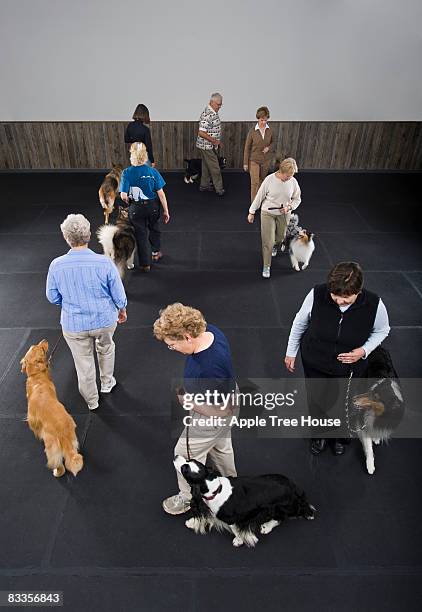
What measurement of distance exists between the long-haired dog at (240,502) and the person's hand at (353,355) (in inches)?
30.6

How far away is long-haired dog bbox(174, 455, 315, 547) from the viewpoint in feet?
6.88

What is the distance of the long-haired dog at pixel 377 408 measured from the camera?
103 inches

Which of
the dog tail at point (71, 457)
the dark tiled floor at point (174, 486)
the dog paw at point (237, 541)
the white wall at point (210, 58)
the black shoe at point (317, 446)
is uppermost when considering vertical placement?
the white wall at point (210, 58)

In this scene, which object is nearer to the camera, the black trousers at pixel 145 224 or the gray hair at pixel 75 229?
the gray hair at pixel 75 229

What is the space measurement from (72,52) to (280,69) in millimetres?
3409

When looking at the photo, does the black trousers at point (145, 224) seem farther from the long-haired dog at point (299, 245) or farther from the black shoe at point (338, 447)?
the black shoe at point (338, 447)

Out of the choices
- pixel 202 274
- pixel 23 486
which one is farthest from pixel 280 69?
pixel 23 486

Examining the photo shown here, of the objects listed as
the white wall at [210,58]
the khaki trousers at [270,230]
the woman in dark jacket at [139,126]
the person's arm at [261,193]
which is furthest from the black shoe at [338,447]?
the white wall at [210,58]

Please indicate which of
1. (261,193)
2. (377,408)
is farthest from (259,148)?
(377,408)

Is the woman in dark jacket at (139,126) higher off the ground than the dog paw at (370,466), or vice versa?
the woman in dark jacket at (139,126)

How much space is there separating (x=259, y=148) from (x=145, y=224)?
6.99 feet

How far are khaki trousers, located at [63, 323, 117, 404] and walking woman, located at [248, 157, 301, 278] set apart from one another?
2074mm

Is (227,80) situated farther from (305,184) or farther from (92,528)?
(92,528)

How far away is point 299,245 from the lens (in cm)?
482
